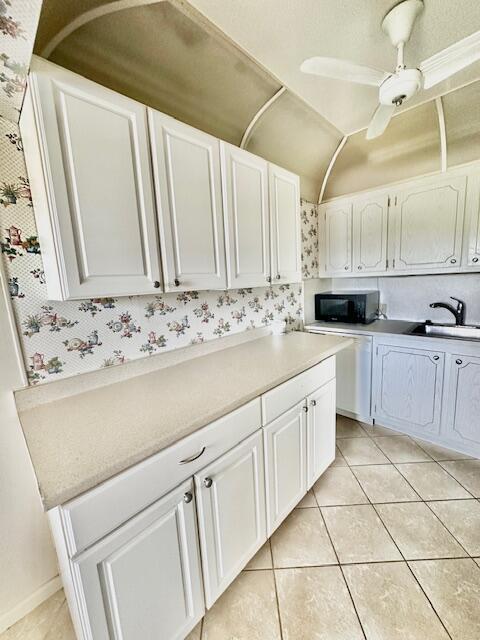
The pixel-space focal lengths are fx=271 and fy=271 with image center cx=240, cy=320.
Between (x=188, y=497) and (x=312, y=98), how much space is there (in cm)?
214

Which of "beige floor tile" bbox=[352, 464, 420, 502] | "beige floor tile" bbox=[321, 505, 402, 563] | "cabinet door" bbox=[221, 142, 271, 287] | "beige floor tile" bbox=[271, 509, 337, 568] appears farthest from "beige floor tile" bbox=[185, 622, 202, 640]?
"cabinet door" bbox=[221, 142, 271, 287]

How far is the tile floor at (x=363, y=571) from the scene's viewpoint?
1.06 meters

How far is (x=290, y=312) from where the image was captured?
2467 mm

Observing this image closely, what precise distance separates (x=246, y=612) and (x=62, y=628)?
75 centimetres

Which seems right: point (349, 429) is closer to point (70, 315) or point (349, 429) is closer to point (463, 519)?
point (463, 519)

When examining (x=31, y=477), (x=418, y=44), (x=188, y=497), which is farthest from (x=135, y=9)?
(x=31, y=477)

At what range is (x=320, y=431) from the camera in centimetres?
166

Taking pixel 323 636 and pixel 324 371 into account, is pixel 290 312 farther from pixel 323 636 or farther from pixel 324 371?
pixel 323 636

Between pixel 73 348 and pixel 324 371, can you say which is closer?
pixel 73 348

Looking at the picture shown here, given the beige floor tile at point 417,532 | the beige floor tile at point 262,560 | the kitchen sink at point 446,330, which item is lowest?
the beige floor tile at point 417,532

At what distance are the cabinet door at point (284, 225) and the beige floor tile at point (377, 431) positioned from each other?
148cm

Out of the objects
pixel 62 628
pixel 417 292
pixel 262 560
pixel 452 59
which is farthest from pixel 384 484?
pixel 452 59

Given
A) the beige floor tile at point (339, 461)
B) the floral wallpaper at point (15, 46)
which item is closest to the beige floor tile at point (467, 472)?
the beige floor tile at point (339, 461)

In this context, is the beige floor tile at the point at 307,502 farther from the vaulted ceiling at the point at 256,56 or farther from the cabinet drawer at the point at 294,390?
A: the vaulted ceiling at the point at 256,56
